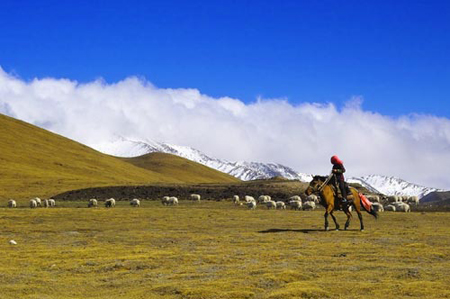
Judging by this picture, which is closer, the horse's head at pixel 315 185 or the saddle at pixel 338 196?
the horse's head at pixel 315 185

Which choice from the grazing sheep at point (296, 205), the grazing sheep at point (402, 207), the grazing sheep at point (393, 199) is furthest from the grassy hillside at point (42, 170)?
the grazing sheep at point (402, 207)

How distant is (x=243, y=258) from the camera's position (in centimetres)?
1922

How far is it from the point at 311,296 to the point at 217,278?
3.61 metres

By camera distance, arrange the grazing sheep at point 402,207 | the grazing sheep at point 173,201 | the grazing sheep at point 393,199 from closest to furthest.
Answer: the grazing sheep at point 402,207
the grazing sheep at point 173,201
the grazing sheep at point 393,199

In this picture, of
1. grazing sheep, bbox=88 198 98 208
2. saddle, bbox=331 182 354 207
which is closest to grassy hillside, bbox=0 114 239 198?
grazing sheep, bbox=88 198 98 208

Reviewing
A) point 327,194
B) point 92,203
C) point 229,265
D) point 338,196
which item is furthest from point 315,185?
point 92,203

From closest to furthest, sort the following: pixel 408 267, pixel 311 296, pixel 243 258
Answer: pixel 311 296 → pixel 408 267 → pixel 243 258

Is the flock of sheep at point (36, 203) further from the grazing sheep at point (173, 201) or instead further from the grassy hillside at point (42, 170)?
the grassy hillside at point (42, 170)

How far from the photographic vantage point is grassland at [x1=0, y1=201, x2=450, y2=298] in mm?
13625

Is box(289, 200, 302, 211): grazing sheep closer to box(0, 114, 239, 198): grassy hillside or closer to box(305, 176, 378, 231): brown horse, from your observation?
box(305, 176, 378, 231): brown horse

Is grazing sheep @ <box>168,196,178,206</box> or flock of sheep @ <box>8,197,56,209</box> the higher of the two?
grazing sheep @ <box>168,196,178,206</box>

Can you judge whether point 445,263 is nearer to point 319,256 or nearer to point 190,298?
point 319,256

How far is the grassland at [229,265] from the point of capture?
13.6 m

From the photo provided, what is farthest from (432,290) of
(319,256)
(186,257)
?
(186,257)
